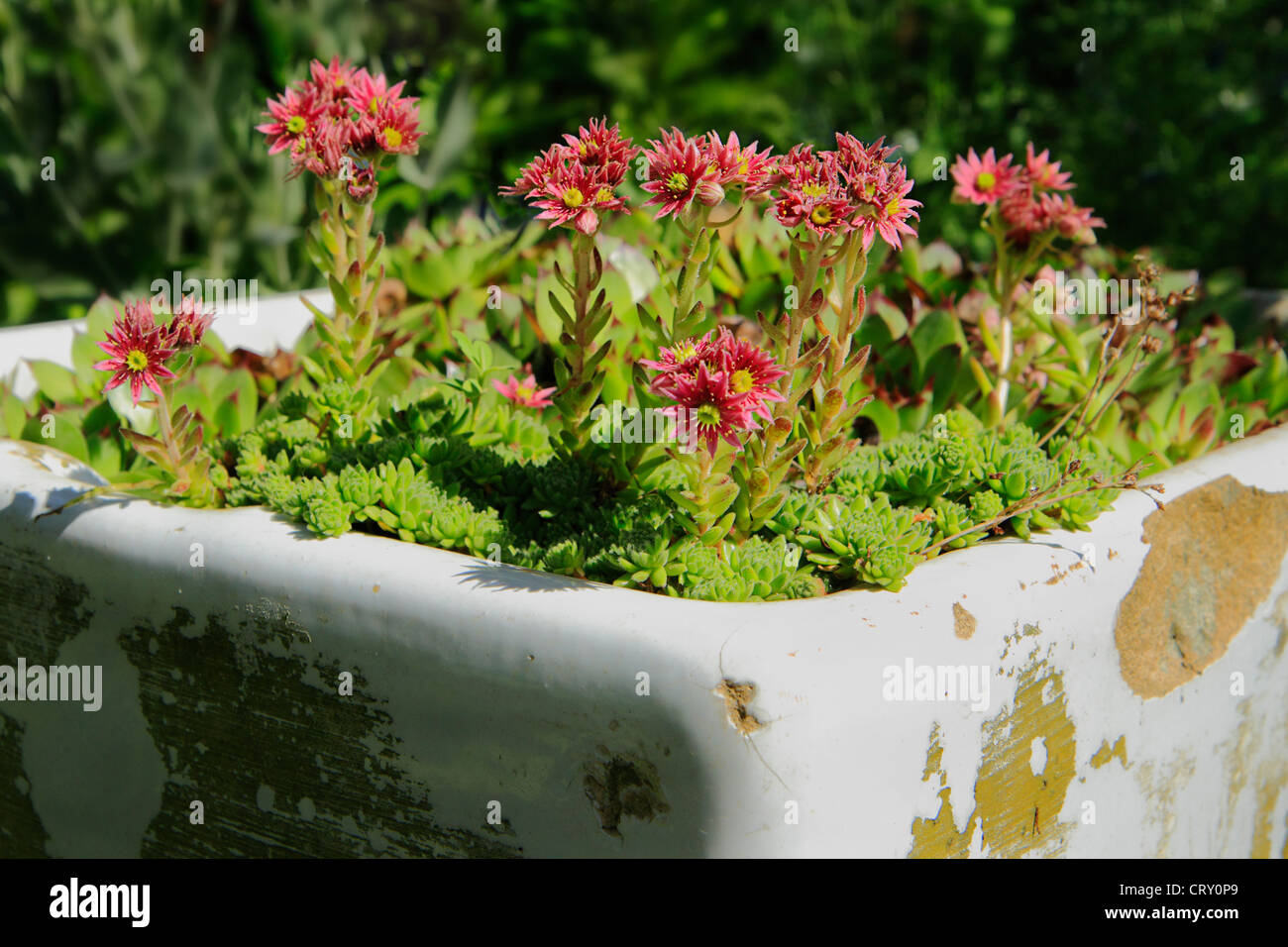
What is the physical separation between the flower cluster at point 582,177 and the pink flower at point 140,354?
1.85ft

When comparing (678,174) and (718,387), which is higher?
(678,174)

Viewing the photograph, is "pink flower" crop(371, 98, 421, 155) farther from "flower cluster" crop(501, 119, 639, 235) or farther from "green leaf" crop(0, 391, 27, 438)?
"green leaf" crop(0, 391, 27, 438)

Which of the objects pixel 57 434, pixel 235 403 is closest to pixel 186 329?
pixel 235 403

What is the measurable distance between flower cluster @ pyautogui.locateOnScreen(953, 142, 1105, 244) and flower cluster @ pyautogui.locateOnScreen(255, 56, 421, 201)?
1.05 meters

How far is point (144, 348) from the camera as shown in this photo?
177cm

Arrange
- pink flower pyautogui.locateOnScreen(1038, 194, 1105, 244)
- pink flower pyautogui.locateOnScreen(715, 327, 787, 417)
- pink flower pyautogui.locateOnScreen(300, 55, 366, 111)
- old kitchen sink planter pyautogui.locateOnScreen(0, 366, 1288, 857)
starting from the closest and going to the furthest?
old kitchen sink planter pyautogui.locateOnScreen(0, 366, 1288, 857) → pink flower pyautogui.locateOnScreen(715, 327, 787, 417) → pink flower pyautogui.locateOnScreen(300, 55, 366, 111) → pink flower pyautogui.locateOnScreen(1038, 194, 1105, 244)

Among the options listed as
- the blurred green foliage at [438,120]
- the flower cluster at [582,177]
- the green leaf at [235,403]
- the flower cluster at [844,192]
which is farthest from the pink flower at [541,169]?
the blurred green foliage at [438,120]

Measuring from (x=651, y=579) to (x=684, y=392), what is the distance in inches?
10.7

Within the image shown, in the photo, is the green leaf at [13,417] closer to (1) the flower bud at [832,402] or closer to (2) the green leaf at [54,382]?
(2) the green leaf at [54,382]

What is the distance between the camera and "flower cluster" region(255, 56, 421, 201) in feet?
6.43

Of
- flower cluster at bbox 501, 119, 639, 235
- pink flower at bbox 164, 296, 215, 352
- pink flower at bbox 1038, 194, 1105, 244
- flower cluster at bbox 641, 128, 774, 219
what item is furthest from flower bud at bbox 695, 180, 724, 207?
pink flower at bbox 1038, 194, 1105, 244

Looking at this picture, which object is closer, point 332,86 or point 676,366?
point 676,366

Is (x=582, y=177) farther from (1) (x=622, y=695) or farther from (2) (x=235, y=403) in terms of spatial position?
(2) (x=235, y=403)

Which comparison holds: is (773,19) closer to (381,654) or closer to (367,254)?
(367,254)
